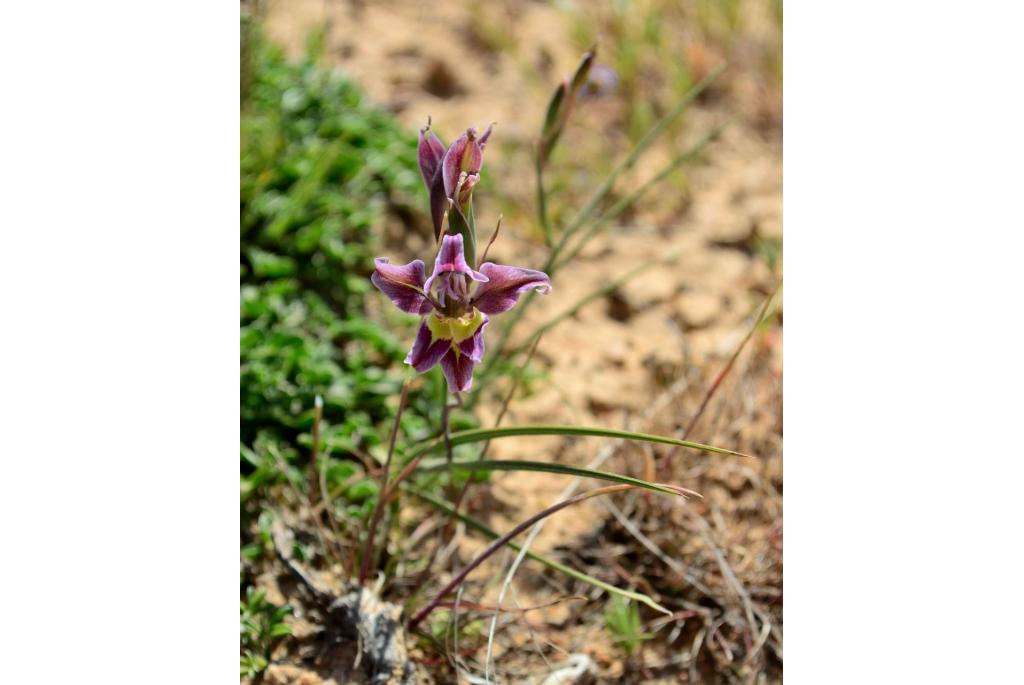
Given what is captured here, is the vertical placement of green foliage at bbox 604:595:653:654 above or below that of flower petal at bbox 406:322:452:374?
below

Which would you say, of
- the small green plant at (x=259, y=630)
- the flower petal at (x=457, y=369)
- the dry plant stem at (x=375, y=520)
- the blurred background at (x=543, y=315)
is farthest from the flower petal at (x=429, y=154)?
the small green plant at (x=259, y=630)

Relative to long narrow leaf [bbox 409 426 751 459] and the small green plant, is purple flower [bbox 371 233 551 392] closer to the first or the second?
long narrow leaf [bbox 409 426 751 459]

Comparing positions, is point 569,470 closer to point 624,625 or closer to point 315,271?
point 624,625

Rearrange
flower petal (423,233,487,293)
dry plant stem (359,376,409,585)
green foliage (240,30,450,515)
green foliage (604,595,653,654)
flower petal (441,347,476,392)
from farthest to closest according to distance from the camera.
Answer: green foliage (240,30,450,515)
green foliage (604,595,653,654)
dry plant stem (359,376,409,585)
flower petal (441,347,476,392)
flower petal (423,233,487,293)

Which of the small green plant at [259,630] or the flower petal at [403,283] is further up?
the flower petal at [403,283]

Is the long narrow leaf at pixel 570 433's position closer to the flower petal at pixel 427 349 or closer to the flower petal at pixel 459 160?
the flower petal at pixel 427 349

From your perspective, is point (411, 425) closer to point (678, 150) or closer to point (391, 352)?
point (391, 352)

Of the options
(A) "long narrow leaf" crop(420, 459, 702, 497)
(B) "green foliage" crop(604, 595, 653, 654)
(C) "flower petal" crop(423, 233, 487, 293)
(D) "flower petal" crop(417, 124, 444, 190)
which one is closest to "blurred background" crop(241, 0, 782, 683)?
(B) "green foliage" crop(604, 595, 653, 654)
